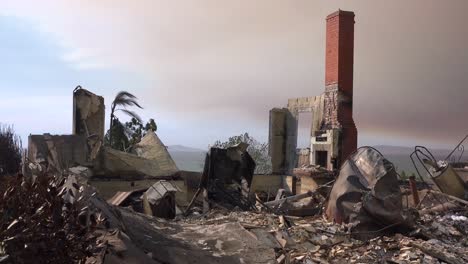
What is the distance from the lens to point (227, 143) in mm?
20172

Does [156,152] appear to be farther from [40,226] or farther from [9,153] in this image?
[40,226]

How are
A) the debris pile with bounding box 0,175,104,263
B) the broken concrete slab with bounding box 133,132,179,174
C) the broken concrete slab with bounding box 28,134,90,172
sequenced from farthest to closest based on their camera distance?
the broken concrete slab with bounding box 133,132,179,174
the broken concrete slab with bounding box 28,134,90,172
the debris pile with bounding box 0,175,104,263

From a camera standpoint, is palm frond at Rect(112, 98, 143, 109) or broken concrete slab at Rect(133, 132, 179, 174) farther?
palm frond at Rect(112, 98, 143, 109)

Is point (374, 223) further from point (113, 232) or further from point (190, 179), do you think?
point (190, 179)

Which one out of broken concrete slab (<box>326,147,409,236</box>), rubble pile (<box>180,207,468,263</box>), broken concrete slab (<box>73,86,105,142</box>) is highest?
broken concrete slab (<box>73,86,105,142</box>)

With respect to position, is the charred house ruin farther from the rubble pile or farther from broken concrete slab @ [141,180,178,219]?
the rubble pile

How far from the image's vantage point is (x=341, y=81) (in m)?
14.6

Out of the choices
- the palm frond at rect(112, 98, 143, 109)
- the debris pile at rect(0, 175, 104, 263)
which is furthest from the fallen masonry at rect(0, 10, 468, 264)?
the palm frond at rect(112, 98, 143, 109)

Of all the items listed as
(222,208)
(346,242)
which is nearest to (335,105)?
(222,208)

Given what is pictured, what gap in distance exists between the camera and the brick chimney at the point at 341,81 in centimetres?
1448

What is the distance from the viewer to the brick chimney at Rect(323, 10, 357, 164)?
1448 centimetres

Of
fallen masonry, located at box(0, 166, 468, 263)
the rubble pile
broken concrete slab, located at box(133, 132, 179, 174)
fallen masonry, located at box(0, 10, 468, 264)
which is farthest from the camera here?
broken concrete slab, located at box(133, 132, 179, 174)

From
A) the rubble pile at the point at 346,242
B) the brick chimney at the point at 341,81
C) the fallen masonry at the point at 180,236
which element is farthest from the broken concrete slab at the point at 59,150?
the brick chimney at the point at 341,81

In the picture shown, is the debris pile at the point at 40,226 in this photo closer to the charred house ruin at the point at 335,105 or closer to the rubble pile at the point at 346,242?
the rubble pile at the point at 346,242
